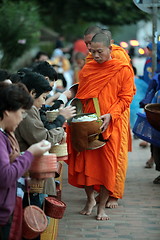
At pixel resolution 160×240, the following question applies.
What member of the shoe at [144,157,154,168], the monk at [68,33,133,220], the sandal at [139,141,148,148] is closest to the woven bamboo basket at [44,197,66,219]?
the monk at [68,33,133,220]

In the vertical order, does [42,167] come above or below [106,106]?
above

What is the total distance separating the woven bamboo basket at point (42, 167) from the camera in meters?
4.30

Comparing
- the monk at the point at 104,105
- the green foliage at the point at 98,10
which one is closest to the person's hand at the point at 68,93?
the monk at the point at 104,105

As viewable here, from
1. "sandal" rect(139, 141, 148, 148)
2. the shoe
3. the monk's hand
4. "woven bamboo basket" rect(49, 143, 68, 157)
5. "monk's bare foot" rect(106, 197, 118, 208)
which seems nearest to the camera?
"woven bamboo basket" rect(49, 143, 68, 157)

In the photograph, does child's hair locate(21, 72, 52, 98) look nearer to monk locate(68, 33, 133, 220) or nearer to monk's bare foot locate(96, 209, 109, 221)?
monk locate(68, 33, 133, 220)

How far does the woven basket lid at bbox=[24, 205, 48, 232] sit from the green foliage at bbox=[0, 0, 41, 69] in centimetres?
1113

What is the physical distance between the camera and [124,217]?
6.73 metres

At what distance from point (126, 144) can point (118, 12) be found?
2198 centimetres

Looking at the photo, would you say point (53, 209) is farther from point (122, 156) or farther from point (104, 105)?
point (122, 156)

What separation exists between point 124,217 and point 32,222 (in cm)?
247

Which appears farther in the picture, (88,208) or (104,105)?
(88,208)

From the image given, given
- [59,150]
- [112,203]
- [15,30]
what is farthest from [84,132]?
[15,30]

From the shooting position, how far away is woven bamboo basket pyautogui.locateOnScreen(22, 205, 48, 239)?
436 cm

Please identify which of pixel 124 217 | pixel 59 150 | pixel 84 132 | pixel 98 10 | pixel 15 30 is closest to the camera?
pixel 59 150
